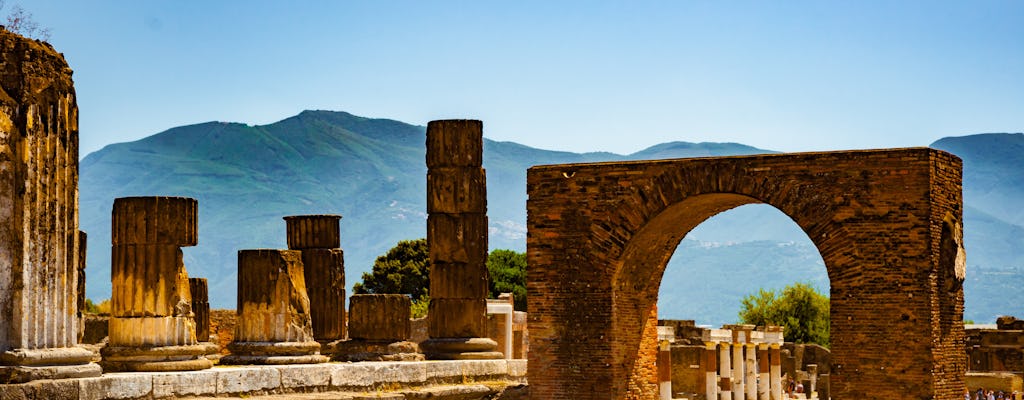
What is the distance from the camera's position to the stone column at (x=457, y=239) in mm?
28219

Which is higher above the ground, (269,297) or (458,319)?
(269,297)

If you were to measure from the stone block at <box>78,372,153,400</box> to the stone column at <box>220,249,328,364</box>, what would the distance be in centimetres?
419

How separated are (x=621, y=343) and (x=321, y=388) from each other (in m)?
5.47

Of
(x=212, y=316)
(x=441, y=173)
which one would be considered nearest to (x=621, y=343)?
(x=441, y=173)

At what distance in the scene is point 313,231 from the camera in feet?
91.3

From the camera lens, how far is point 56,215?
1708cm

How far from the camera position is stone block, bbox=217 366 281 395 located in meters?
20.5

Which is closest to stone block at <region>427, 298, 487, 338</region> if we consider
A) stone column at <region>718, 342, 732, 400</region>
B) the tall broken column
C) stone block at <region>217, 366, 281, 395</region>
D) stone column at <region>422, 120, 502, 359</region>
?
stone column at <region>422, 120, 502, 359</region>

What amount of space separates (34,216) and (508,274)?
61615mm

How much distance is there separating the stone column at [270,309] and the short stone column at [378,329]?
Answer: 3.32 m

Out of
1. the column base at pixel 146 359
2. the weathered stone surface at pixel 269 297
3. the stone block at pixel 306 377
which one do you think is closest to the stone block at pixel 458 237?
the weathered stone surface at pixel 269 297

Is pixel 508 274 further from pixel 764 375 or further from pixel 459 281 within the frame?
pixel 459 281

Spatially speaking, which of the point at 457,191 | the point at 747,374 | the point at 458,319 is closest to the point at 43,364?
the point at 458,319

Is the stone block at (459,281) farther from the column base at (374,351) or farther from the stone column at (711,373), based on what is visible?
the stone column at (711,373)
